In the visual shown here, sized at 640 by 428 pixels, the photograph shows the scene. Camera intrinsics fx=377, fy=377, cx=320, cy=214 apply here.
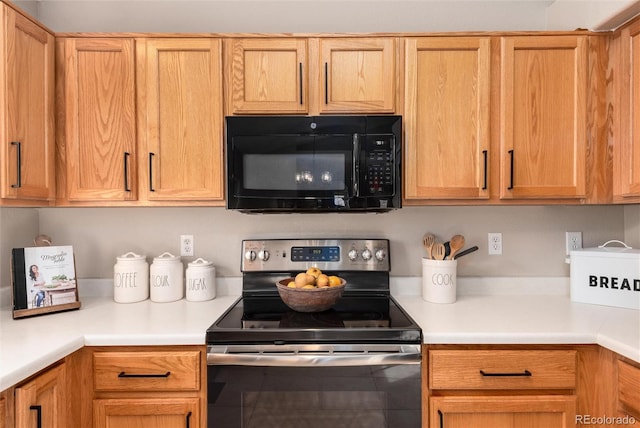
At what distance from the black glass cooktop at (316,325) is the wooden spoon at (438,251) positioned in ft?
1.07

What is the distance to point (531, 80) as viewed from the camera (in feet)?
5.47

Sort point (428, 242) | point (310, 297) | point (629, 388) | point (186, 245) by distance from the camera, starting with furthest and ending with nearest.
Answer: point (186, 245), point (428, 242), point (310, 297), point (629, 388)

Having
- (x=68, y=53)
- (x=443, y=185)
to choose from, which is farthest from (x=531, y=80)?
(x=68, y=53)

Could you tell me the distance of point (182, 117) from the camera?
1.68 meters

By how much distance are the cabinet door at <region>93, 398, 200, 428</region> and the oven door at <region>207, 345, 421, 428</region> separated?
86 millimetres

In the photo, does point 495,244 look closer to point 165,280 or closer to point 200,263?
point 200,263

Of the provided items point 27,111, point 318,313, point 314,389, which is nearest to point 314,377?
point 314,389

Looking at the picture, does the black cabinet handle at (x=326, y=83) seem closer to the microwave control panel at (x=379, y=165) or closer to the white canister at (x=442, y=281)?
the microwave control panel at (x=379, y=165)

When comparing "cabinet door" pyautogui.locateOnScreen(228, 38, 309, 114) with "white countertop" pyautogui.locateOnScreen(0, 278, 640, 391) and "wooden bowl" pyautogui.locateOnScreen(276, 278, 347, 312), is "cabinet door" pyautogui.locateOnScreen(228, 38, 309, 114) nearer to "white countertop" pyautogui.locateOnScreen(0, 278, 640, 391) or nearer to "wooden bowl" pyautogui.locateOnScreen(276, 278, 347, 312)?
"wooden bowl" pyautogui.locateOnScreen(276, 278, 347, 312)

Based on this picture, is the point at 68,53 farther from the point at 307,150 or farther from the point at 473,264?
the point at 473,264

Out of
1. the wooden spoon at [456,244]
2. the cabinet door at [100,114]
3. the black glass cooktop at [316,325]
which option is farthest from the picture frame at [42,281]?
the wooden spoon at [456,244]

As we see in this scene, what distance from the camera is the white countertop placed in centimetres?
122

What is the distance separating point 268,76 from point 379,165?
63 centimetres

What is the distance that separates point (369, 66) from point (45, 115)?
141 centimetres
